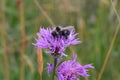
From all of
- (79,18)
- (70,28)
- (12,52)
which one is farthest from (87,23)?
(70,28)

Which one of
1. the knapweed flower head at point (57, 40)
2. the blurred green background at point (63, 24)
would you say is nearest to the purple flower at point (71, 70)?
the knapweed flower head at point (57, 40)

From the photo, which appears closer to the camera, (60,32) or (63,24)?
(60,32)

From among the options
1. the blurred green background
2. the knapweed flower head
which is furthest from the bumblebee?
the blurred green background

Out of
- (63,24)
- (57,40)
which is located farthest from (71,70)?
(63,24)

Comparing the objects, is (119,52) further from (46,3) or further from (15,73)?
(46,3)

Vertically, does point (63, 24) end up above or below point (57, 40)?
above

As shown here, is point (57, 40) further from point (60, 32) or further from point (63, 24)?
point (63, 24)

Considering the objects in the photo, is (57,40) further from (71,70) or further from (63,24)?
(63,24)

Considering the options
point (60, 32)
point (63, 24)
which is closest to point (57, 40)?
point (60, 32)
